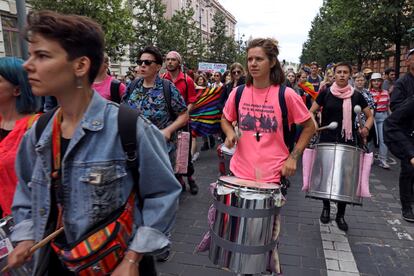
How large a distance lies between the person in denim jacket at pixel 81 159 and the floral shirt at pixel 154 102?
2.38m

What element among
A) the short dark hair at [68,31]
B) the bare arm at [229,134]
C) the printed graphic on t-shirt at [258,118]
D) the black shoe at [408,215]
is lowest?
the black shoe at [408,215]

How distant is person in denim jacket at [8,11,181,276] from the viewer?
145cm

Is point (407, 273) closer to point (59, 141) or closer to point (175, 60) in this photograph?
point (59, 141)

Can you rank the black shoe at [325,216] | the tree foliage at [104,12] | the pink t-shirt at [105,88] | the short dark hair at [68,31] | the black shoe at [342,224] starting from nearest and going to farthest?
1. the short dark hair at [68,31]
2. the pink t-shirt at [105,88]
3. the black shoe at [342,224]
4. the black shoe at [325,216]
5. the tree foliage at [104,12]

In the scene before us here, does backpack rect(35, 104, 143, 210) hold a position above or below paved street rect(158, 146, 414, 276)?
above

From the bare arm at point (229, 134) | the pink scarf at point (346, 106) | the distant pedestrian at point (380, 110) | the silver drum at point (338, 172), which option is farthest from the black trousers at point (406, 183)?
the distant pedestrian at point (380, 110)

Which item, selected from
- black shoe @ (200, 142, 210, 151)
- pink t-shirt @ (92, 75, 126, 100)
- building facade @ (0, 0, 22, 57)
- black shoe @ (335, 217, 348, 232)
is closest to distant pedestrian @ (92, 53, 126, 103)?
pink t-shirt @ (92, 75, 126, 100)

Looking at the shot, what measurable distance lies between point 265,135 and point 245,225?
881 millimetres

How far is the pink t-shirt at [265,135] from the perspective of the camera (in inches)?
116

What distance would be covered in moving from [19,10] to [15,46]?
12.3 m

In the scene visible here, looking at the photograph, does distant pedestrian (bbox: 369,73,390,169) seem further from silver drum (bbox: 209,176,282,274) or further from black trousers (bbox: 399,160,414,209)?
silver drum (bbox: 209,176,282,274)

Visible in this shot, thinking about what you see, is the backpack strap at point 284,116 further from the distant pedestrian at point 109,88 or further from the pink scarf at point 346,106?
the distant pedestrian at point 109,88

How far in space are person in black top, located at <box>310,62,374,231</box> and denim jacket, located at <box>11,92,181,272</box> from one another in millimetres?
3437

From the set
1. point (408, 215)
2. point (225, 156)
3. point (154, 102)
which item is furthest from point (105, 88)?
point (408, 215)
